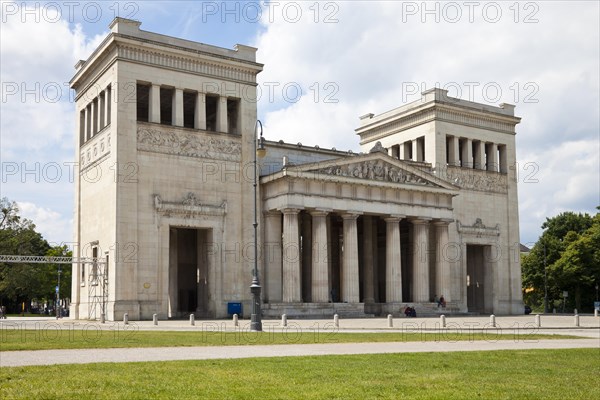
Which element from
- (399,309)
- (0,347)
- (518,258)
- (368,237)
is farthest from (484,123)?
(0,347)

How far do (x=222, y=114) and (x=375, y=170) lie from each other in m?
16.1

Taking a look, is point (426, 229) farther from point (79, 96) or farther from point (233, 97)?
point (79, 96)

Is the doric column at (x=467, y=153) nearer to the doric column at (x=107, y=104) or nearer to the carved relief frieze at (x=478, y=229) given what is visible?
the carved relief frieze at (x=478, y=229)

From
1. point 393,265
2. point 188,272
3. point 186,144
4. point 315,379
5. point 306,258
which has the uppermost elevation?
point 186,144

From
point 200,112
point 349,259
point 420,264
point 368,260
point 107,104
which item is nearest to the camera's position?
point 107,104

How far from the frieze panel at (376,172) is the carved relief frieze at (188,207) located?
9800 mm

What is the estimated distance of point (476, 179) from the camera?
87.6 m

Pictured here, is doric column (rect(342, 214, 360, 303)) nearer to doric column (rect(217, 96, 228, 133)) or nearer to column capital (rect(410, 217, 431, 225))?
column capital (rect(410, 217, 431, 225))

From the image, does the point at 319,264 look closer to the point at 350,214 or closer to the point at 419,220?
the point at 350,214

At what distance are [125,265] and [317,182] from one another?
19.1 meters

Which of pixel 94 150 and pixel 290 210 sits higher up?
pixel 94 150

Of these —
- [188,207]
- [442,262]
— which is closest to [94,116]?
[188,207]

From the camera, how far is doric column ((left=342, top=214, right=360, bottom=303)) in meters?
69.1

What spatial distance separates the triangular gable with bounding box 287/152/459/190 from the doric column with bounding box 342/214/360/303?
4.44m
